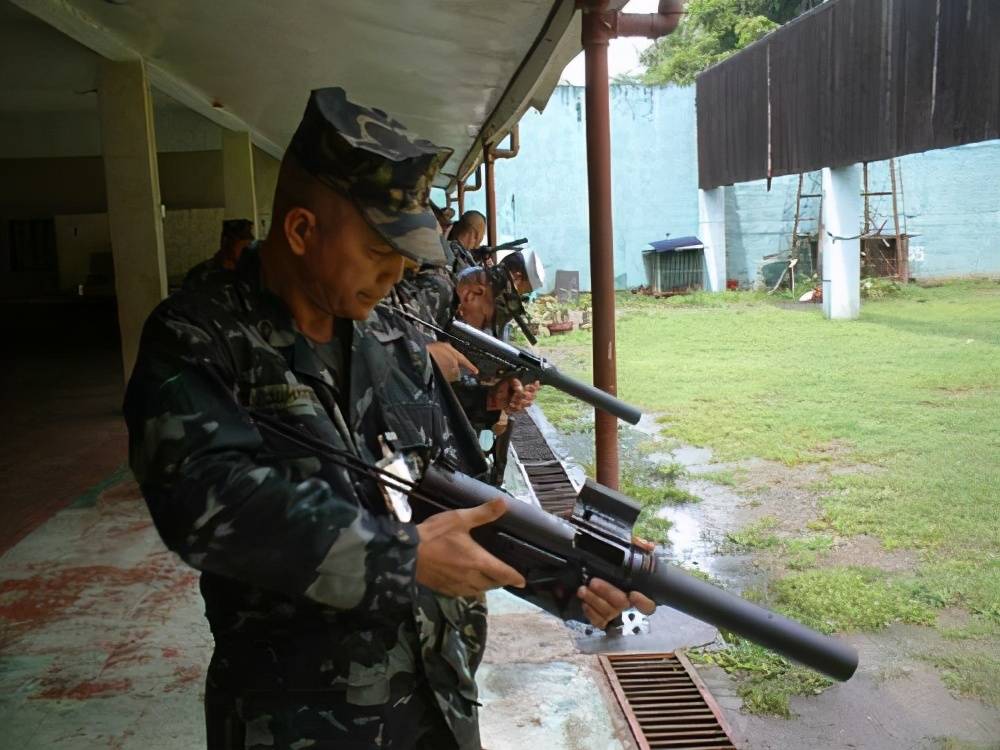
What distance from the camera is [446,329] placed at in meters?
3.63

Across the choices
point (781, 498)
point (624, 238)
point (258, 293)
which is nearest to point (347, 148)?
point (258, 293)

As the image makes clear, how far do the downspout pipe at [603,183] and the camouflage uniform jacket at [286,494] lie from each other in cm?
208

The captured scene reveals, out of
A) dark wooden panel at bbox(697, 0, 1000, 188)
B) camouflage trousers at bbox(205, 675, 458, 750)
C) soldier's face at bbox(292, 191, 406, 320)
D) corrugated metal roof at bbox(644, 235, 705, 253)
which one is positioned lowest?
camouflage trousers at bbox(205, 675, 458, 750)

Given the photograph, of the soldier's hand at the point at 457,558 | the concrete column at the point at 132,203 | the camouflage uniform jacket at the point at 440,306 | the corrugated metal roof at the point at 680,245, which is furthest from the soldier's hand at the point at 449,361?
the corrugated metal roof at the point at 680,245

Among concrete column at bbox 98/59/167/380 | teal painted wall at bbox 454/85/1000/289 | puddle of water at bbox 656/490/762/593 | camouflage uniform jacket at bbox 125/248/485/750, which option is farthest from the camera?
teal painted wall at bbox 454/85/1000/289

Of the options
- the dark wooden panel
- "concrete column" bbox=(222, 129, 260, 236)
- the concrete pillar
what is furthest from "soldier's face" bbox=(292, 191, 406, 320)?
the concrete pillar

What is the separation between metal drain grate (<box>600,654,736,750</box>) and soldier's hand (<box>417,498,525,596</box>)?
1722mm

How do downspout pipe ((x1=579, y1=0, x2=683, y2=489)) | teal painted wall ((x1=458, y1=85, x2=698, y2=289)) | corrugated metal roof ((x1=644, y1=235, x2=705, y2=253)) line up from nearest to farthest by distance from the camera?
downspout pipe ((x1=579, y1=0, x2=683, y2=489)) → teal painted wall ((x1=458, y1=85, x2=698, y2=289)) → corrugated metal roof ((x1=644, y1=235, x2=705, y2=253))

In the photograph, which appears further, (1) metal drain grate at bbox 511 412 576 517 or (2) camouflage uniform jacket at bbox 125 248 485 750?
(1) metal drain grate at bbox 511 412 576 517

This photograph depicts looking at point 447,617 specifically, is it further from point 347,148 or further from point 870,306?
point 870,306

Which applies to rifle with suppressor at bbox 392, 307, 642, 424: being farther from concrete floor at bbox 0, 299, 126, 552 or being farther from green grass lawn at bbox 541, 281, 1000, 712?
concrete floor at bbox 0, 299, 126, 552

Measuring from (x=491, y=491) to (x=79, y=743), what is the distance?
189 centimetres

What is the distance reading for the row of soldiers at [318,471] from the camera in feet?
3.75

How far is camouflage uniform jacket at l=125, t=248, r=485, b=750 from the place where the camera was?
1133 mm
